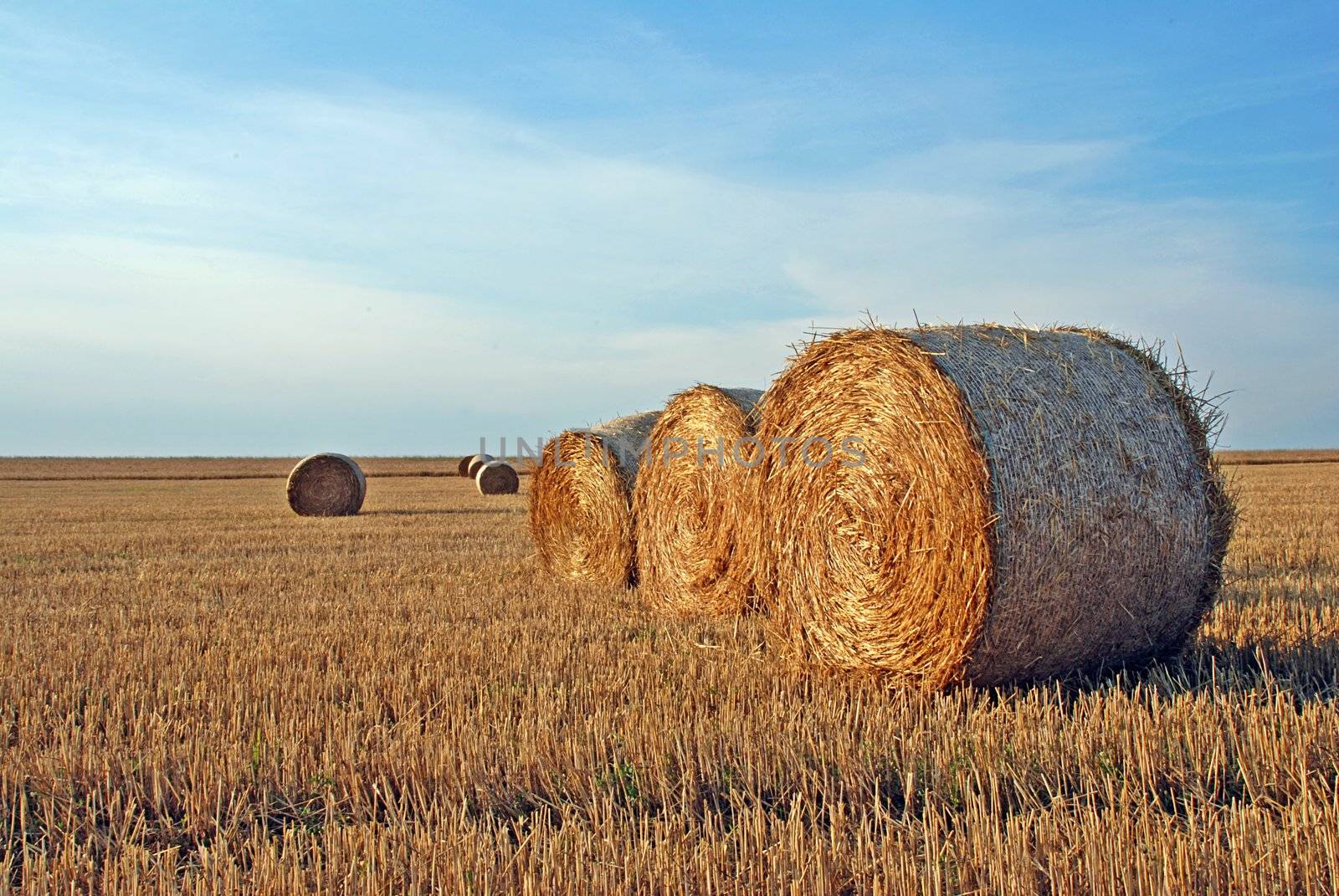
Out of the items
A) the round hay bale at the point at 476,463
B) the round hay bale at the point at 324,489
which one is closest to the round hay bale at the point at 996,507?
the round hay bale at the point at 324,489

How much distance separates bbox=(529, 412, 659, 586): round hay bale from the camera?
8.88 metres

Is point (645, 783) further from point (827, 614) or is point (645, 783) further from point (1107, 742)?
point (827, 614)

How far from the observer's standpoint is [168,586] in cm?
898

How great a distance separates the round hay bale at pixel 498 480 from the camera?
25281 millimetres

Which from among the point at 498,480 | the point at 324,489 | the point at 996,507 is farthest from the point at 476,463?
the point at 996,507

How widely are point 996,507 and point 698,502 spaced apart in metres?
3.21

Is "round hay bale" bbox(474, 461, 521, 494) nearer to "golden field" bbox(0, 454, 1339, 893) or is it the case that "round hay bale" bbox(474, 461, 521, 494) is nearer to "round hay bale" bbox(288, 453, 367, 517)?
"round hay bale" bbox(288, 453, 367, 517)

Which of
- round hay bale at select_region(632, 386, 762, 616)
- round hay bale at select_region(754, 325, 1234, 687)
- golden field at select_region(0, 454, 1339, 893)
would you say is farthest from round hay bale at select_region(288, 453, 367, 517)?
round hay bale at select_region(754, 325, 1234, 687)

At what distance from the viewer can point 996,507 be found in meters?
4.67

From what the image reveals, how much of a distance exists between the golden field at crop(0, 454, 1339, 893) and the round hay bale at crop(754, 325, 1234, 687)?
0.25 meters

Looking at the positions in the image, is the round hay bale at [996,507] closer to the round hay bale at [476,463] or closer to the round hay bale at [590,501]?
the round hay bale at [590,501]

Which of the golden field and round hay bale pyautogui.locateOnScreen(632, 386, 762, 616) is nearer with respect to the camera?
the golden field

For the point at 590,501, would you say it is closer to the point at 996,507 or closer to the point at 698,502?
the point at 698,502

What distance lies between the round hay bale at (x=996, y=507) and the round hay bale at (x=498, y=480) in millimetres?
20007
